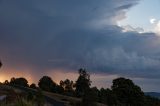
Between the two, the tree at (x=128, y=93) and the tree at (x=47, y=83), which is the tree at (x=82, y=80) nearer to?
the tree at (x=128, y=93)

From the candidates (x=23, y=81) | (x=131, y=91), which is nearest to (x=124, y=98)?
(x=131, y=91)

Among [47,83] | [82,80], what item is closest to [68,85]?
[47,83]

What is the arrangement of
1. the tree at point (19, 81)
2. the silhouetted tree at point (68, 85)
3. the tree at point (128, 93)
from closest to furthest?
1. the tree at point (128, 93)
2. the silhouetted tree at point (68, 85)
3. the tree at point (19, 81)

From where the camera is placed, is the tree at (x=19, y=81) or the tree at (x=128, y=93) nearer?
the tree at (x=128, y=93)

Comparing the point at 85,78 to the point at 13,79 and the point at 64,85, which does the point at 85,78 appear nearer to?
the point at 64,85

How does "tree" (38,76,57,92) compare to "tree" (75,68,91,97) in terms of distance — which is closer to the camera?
"tree" (75,68,91,97)

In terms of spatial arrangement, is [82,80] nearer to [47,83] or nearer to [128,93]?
[128,93]

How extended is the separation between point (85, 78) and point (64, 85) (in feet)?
128

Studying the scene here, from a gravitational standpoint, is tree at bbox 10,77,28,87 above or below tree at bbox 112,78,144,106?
above

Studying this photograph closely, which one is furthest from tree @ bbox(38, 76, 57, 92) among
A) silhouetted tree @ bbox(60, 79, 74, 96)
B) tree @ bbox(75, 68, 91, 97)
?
tree @ bbox(75, 68, 91, 97)

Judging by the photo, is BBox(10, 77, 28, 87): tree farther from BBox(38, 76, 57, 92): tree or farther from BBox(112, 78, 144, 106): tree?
BBox(112, 78, 144, 106): tree

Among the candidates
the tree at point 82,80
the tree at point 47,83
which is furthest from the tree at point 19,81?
the tree at point 82,80

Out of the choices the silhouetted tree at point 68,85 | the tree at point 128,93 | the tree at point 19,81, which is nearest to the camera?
the tree at point 128,93

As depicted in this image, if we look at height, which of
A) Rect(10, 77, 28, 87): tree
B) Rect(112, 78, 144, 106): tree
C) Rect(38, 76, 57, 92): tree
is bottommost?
Rect(112, 78, 144, 106): tree
